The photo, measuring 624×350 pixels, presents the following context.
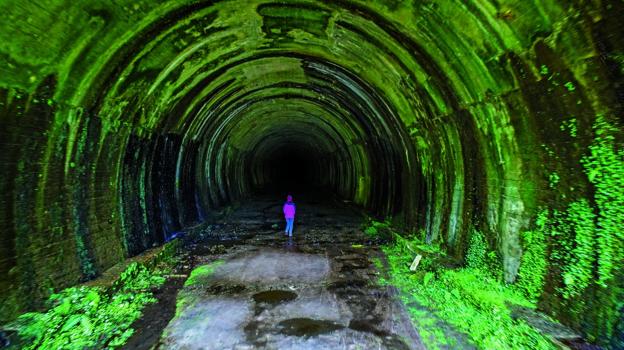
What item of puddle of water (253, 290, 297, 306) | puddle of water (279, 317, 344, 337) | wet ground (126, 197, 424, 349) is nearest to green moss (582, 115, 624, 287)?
wet ground (126, 197, 424, 349)

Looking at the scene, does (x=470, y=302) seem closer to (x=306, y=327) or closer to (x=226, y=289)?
(x=306, y=327)

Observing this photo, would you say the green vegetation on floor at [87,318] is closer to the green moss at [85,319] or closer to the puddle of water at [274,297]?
the green moss at [85,319]

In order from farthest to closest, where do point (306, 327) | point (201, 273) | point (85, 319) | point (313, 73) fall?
point (313, 73) → point (201, 273) → point (306, 327) → point (85, 319)

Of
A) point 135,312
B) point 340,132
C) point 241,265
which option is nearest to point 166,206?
point 241,265

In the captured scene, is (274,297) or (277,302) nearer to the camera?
(277,302)

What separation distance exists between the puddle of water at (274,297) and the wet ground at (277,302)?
0.02 m

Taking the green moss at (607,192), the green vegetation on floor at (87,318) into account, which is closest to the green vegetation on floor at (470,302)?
the green moss at (607,192)

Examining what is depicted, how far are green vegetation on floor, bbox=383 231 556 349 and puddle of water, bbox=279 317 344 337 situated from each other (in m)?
1.30

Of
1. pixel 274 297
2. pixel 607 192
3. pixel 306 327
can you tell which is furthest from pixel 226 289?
pixel 607 192

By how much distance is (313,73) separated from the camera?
34.4 ft

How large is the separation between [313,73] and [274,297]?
6.98 metres

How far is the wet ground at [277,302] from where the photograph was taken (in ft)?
15.0

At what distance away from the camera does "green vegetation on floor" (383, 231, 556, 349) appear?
4383mm

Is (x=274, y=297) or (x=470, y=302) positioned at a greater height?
(x=470, y=302)
